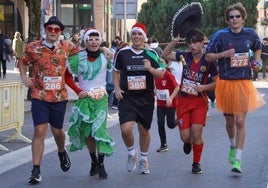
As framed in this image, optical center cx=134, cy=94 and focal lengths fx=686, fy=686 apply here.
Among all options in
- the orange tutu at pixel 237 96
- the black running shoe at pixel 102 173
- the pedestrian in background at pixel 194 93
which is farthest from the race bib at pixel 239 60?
the black running shoe at pixel 102 173

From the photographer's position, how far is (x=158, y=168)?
8.98 m

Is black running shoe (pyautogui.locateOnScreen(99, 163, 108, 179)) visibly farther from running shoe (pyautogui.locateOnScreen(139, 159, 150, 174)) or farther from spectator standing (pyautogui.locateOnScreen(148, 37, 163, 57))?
spectator standing (pyautogui.locateOnScreen(148, 37, 163, 57))

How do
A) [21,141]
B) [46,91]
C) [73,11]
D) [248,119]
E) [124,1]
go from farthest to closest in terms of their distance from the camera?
[73,11] → [124,1] → [248,119] → [21,141] → [46,91]

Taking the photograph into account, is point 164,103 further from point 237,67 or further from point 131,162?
point 237,67

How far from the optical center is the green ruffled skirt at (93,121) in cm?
815

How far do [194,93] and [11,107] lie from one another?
4008 mm

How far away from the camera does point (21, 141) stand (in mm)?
11617

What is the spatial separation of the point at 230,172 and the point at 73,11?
41.8 m

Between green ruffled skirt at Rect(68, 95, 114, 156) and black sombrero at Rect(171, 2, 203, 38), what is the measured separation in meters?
1.27

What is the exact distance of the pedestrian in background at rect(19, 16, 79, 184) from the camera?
809 centimetres

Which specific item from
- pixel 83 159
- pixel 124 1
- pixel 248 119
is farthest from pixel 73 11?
pixel 83 159

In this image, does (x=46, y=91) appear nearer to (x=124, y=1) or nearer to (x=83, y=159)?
(x=83, y=159)

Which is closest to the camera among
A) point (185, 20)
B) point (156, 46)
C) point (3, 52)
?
point (185, 20)

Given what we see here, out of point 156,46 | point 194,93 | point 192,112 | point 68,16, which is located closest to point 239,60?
point 194,93
